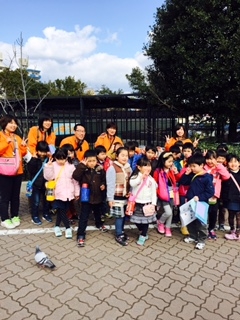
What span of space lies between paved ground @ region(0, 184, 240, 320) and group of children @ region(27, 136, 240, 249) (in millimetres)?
236

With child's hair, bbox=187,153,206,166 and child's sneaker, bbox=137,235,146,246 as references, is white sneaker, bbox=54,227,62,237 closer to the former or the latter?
child's sneaker, bbox=137,235,146,246

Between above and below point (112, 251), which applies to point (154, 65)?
above

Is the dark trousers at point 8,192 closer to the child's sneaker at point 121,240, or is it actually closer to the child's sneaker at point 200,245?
the child's sneaker at point 121,240

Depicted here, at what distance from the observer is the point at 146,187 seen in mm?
3686

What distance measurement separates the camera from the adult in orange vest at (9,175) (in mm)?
4066

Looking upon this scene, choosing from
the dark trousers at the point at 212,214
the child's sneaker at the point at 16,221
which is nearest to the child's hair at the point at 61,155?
the child's sneaker at the point at 16,221

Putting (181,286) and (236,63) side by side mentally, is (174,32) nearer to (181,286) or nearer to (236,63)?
(236,63)

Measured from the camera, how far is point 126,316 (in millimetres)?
2439

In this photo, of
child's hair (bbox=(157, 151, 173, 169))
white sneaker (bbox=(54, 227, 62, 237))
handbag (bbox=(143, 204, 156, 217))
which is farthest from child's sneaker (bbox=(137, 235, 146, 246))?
white sneaker (bbox=(54, 227, 62, 237))

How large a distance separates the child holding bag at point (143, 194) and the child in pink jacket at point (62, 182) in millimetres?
925

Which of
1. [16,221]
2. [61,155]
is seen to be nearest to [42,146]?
[61,155]

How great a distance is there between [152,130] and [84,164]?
18.2 ft

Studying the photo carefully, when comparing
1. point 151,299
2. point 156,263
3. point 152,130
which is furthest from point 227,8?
point 151,299

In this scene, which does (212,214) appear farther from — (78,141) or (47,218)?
(47,218)
